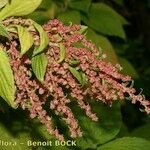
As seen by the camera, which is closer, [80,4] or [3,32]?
[3,32]

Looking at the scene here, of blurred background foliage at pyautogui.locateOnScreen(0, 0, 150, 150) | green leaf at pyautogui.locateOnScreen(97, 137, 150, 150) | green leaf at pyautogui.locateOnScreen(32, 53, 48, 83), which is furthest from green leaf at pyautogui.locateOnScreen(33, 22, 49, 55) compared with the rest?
green leaf at pyautogui.locateOnScreen(97, 137, 150, 150)

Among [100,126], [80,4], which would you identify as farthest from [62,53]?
[80,4]

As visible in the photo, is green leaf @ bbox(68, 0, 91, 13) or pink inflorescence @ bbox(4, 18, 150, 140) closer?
pink inflorescence @ bbox(4, 18, 150, 140)

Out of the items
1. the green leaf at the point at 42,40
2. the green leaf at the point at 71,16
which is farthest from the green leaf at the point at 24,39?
the green leaf at the point at 71,16

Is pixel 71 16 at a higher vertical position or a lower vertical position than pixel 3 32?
lower

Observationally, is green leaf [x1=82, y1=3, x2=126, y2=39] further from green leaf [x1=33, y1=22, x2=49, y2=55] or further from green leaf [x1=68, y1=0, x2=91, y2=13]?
green leaf [x1=33, y1=22, x2=49, y2=55]

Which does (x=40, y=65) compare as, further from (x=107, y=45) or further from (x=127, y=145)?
(x=107, y=45)

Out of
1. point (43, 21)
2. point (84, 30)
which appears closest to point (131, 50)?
point (43, 21)
